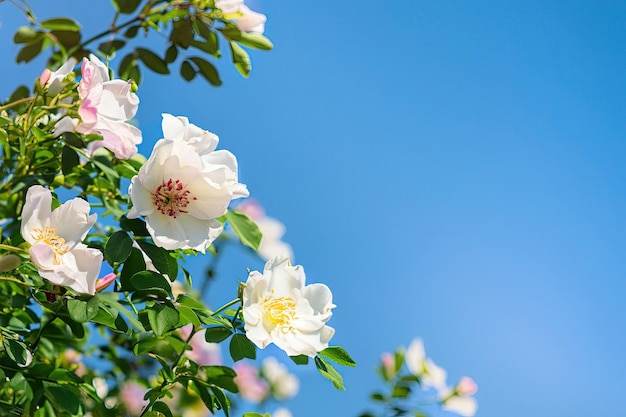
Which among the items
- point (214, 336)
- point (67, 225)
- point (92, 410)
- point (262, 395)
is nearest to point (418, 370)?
point (262, 395)

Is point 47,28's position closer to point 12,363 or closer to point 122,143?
point 122,143

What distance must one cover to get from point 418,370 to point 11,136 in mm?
1178

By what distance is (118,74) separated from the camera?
1.54m

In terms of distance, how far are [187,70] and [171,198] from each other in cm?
65

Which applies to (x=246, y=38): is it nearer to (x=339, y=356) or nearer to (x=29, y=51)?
(x=29, y=51)

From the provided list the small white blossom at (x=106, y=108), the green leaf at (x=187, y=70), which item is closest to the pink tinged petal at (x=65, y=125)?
the small white blossom at (x=106, y=108)

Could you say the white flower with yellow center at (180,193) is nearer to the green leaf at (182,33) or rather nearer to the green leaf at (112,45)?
the green leaf at (182,33)

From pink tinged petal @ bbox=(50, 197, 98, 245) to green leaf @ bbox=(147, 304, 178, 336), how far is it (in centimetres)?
12

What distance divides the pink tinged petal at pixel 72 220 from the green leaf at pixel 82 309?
8 centimetres

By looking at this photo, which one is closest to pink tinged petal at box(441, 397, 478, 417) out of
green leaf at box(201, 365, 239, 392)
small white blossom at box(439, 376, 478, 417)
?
small white blossom at box(439, 376, 478, 417)

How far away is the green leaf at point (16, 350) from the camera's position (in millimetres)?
824

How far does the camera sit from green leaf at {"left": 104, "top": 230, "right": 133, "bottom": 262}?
839 millimetres

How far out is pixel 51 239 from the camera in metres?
0.83

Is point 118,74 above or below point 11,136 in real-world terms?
above
